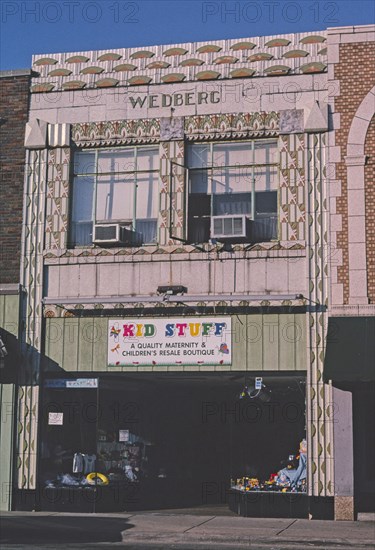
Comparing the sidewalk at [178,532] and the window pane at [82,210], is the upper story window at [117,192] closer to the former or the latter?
the window pane at [82,210]

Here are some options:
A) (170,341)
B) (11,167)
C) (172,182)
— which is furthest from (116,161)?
(170,341)

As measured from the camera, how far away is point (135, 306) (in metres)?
21.1

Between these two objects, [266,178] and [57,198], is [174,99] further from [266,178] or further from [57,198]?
[57,198]

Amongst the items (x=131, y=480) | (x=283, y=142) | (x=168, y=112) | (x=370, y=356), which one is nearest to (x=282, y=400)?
(x=370, y=356)

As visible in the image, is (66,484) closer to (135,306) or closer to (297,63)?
(135,306)

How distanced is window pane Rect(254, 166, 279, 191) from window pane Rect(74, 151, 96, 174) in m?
4.13

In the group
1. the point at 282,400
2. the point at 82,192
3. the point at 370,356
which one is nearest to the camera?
the point at 370,356

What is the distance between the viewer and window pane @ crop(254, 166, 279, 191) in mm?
21203

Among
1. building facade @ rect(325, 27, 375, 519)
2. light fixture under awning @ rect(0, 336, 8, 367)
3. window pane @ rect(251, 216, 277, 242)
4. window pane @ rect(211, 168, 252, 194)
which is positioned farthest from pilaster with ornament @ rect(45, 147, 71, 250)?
building facade @ rect(325, 27, 375, 519)

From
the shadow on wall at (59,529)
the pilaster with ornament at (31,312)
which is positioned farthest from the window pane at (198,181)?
the shadow on wall at (59,529)

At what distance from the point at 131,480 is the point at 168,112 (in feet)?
29.6

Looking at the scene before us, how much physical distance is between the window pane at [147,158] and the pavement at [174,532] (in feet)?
27.1

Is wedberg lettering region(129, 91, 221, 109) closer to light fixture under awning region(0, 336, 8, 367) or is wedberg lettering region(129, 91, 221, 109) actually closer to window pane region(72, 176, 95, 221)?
window pane region(72, 176, 95, 221)

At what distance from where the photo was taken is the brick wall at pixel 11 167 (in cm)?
2198
